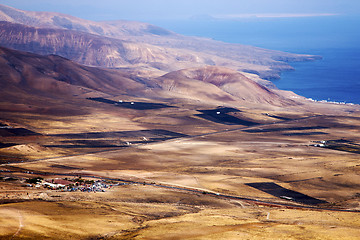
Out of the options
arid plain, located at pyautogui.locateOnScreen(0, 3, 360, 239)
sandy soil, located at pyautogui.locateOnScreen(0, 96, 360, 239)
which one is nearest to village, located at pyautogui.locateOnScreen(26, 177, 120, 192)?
arid plain, located at pyautogui.locateOnScreen(0, 3, 360, 239)

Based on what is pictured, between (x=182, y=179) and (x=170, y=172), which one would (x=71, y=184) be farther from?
(x=170, y=172)

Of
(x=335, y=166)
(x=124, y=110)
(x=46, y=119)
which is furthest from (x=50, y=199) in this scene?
(x=124, y=110)

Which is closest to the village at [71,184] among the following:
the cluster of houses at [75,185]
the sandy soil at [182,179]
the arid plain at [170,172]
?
the cluster of houses at [75,185]

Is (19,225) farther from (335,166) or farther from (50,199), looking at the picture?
(335,166)

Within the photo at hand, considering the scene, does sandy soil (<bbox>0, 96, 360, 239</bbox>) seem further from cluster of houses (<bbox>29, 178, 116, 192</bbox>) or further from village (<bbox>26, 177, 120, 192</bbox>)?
cluster of houses (<bbox>29, 178, 116, 192</bbox>)

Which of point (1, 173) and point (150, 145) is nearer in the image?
point (1, 173)
